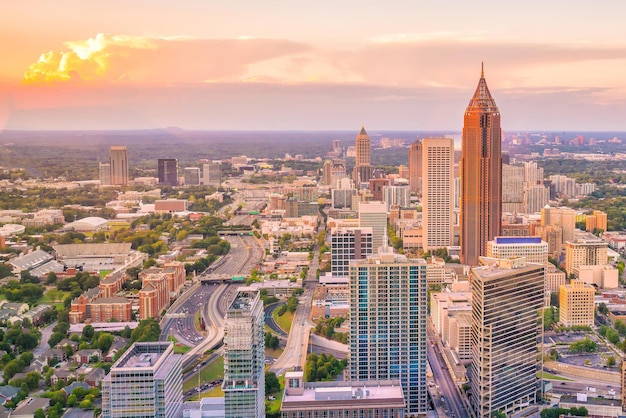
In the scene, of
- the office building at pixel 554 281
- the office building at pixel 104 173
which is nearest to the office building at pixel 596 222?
the office building at pixel 554 281

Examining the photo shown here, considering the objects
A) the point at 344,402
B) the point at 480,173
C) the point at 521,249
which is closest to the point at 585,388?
the point at 344,402

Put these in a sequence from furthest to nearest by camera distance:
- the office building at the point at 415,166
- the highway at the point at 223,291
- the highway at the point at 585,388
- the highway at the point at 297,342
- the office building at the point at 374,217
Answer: the office building at the point at 415,166 < the office building at the point at 374,217 < the highway at the point at 223,291 < the highway at the point at 297,342 < the highway at the point at 585,388

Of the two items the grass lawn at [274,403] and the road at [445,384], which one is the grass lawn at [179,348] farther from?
the road at [445,384]

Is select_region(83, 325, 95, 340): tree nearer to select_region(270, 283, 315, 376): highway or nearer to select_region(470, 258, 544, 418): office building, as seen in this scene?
select_region(270, 283, 315, 376): highway

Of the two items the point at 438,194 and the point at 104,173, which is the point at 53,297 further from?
the point at 104,173

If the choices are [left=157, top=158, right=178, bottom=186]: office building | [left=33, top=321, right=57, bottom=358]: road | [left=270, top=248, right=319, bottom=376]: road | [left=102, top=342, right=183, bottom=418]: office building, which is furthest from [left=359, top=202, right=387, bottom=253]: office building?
[left=157, top=158, right=178, bottom=186]: office building

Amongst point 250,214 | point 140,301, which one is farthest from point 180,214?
point 140,301
